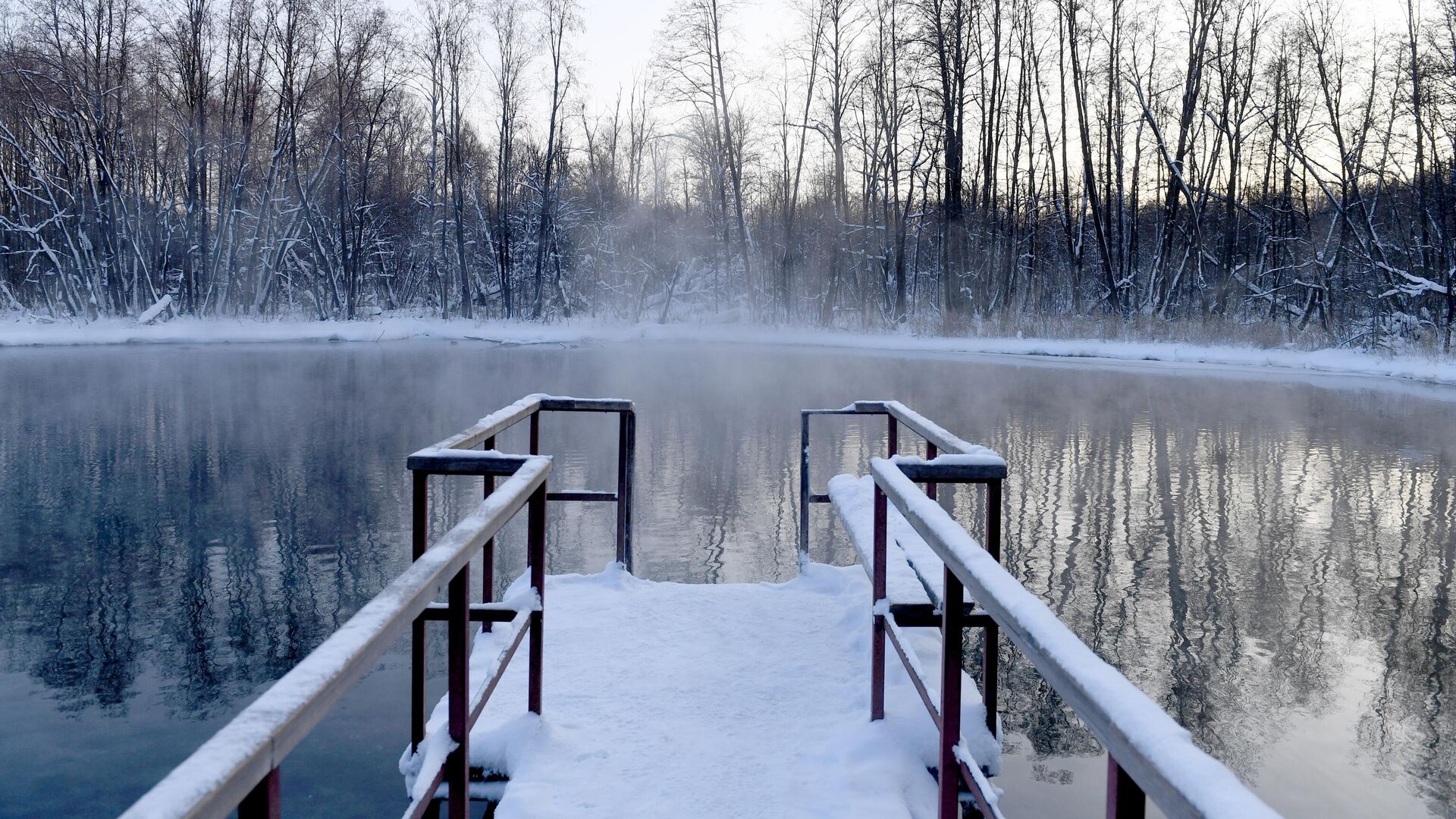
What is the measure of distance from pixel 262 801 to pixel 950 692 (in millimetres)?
1907

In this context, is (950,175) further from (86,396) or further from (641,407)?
(86,396)

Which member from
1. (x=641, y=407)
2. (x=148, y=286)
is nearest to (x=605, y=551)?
(x=641, y=407)

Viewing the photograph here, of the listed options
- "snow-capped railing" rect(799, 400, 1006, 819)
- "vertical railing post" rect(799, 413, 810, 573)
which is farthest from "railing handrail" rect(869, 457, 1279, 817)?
"vertical railing post" rect(799, 413, 810, 573)

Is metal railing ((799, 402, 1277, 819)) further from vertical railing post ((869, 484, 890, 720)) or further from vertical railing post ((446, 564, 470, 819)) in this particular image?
vertical railing post ((446, 564, 470, 819))

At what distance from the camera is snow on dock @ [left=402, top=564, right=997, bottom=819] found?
11.3 feet

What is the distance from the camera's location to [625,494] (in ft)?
20.8

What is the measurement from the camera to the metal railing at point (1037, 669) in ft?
3.98

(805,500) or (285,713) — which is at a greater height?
(285,713)

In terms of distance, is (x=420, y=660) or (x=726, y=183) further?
(x=726, y=183)

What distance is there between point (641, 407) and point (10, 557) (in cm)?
937

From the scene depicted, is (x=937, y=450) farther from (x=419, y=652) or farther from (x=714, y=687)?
(x=419, y=652)

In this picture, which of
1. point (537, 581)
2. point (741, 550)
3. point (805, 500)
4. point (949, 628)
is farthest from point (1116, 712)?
point (741, 550)

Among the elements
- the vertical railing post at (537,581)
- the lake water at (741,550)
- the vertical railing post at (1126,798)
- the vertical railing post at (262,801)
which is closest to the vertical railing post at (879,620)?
the lake water at (741,550)

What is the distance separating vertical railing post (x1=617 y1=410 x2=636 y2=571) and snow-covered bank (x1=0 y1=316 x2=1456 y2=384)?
2002 centimetres
